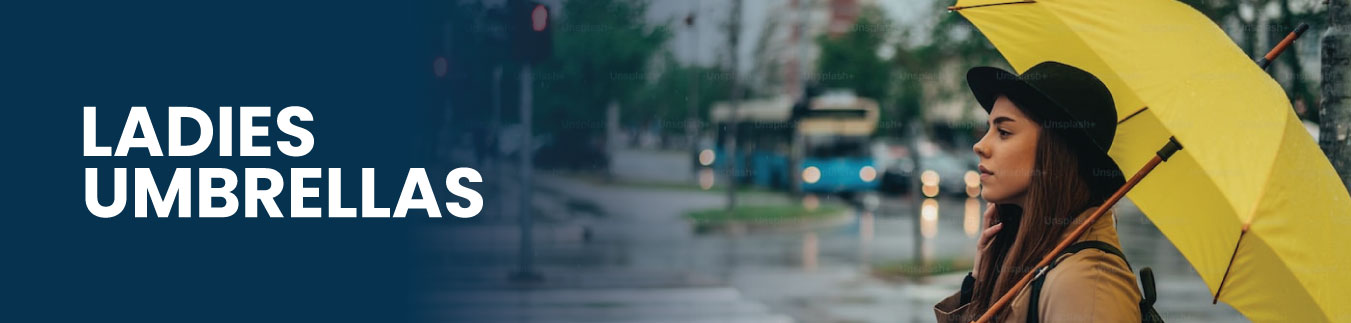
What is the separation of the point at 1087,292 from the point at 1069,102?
35 cm

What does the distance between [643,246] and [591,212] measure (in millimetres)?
7226

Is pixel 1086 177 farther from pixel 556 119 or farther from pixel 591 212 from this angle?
pixel 556 119

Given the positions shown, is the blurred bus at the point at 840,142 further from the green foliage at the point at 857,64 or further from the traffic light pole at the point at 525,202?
the traffic light pole at the point at 525,202

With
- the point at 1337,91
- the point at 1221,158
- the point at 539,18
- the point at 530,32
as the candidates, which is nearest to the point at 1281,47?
the point at 1221,158

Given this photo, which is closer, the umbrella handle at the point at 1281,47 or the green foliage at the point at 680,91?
the umbrella handle at the point at 1281,47

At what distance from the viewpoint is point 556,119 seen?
36.5 meters

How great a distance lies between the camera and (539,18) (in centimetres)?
1307

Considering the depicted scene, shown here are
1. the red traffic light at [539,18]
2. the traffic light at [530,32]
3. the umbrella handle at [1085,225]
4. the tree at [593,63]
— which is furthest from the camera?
the tree at [593,63]

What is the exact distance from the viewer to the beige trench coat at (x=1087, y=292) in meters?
2.05

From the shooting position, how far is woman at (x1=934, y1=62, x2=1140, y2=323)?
210 centimetres

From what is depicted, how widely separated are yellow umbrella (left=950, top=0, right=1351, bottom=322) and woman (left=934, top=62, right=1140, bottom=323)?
12 centimetres

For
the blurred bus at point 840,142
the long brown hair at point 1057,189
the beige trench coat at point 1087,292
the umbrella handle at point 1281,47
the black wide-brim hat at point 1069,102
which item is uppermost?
the blurred bus at point 840,142

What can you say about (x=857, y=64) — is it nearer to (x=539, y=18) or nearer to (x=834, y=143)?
(x=834, y=143)

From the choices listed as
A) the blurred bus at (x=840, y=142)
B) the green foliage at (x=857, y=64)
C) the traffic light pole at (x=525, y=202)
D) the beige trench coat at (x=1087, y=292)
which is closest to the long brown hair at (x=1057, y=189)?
the beige trench coat at (x=1087, y=292)
